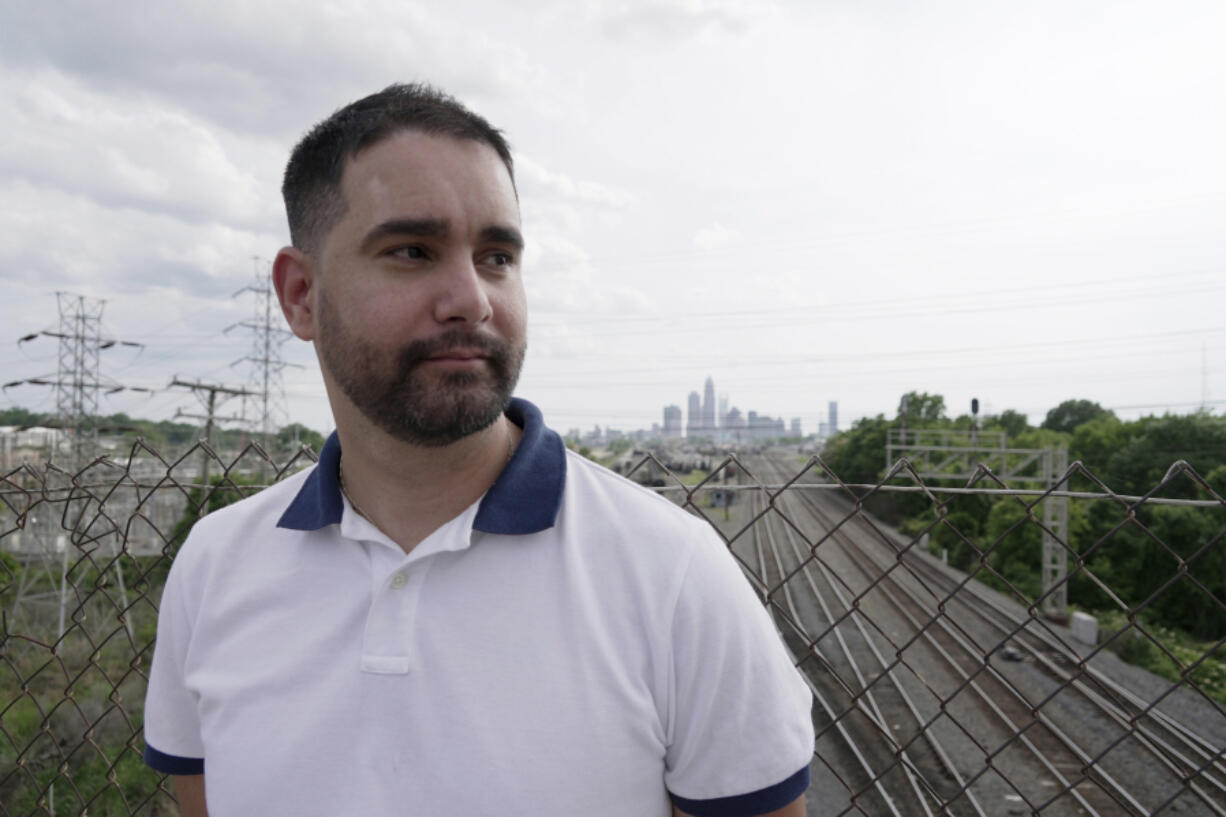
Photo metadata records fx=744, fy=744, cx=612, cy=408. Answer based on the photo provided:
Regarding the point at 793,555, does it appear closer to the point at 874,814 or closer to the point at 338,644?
the point at 874,814

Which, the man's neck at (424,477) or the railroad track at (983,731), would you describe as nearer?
the man's neck at (424,477)

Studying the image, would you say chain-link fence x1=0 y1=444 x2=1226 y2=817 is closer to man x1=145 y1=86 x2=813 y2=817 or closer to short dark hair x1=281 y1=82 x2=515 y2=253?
man x1=145 y1=86 x2=813 y2=817

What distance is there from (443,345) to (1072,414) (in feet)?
251

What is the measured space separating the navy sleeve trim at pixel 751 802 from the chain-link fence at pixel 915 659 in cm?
50

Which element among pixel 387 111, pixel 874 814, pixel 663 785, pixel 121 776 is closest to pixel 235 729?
pixel 663 785

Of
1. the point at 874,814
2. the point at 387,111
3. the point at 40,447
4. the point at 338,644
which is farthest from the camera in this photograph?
the point at 40,447

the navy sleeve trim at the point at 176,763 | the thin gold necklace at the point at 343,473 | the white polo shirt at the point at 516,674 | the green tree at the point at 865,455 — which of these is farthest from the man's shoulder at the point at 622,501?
the green tree at the point at 865,455

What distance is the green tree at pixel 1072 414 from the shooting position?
6538cm

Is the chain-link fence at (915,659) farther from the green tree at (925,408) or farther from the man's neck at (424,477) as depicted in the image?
the green tree at (925,408)

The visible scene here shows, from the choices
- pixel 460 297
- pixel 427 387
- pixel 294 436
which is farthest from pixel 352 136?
pixel 294 436

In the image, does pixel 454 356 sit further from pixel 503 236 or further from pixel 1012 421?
pixel 1012 421

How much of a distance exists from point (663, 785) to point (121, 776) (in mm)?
10788

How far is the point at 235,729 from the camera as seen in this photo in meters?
1.47

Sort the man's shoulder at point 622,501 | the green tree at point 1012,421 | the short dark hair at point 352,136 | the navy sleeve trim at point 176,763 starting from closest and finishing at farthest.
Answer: the man's shoulder at point 622,501 < the short dark hair at point 352,136 < the navy sleeve trim at point 176,763 < the green tree at point 1012,421
